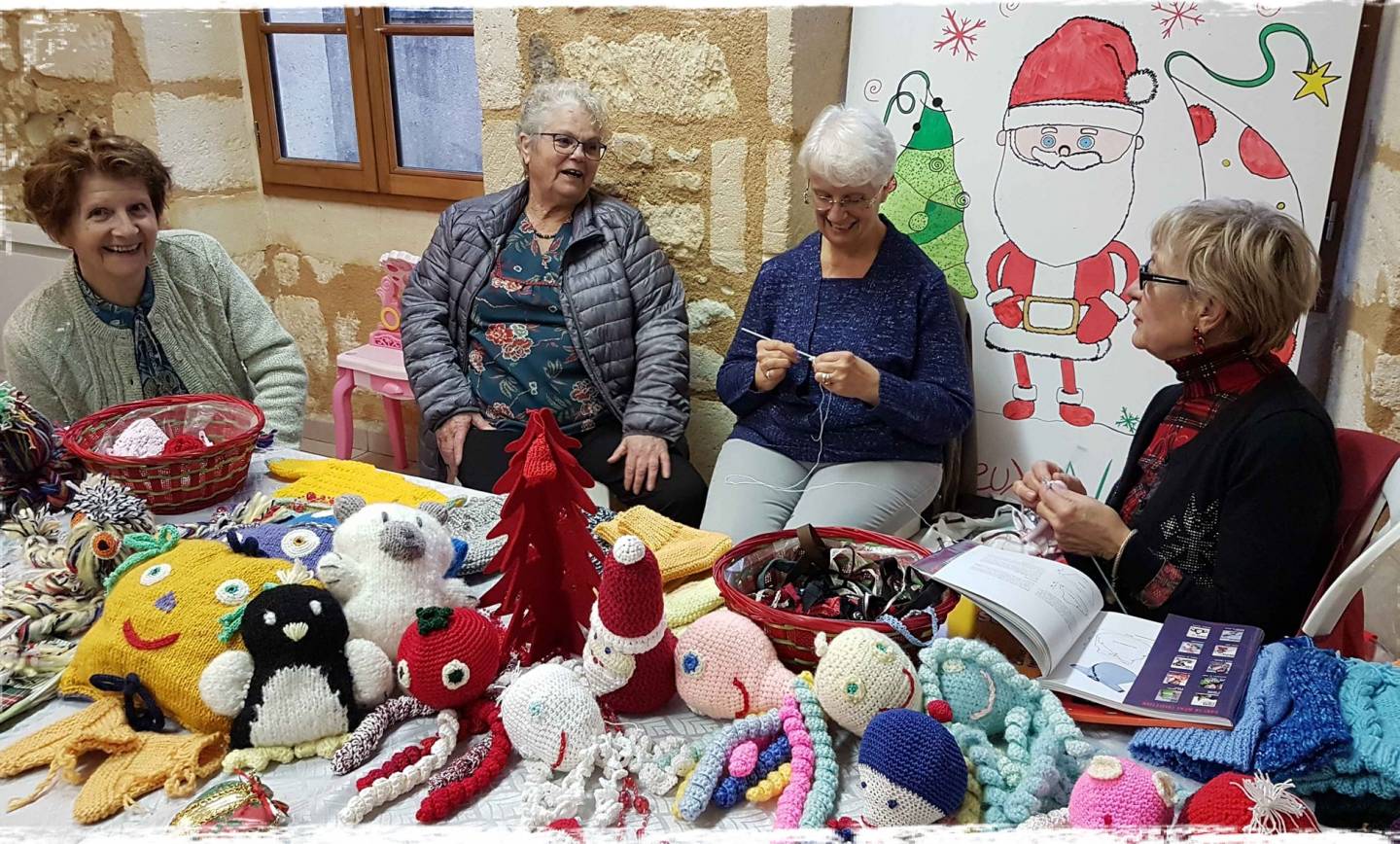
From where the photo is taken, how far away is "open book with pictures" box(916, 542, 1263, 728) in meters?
1.15

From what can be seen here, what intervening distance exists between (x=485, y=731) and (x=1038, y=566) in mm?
752

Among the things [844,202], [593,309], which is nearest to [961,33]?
[844,202]

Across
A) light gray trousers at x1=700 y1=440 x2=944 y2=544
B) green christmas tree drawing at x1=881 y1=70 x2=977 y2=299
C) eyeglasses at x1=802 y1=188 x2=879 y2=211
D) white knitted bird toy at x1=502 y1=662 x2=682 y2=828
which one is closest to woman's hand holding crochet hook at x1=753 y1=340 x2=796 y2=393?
light gray trousers at x1=700 y1=440 x2=944 y2=544

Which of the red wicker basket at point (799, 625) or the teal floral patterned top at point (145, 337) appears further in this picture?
the teal floral patterned top at point (145, 337)

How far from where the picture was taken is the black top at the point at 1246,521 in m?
1.37

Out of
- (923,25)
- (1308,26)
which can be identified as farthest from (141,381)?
(1308,26)

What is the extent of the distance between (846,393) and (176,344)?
4.79 ft

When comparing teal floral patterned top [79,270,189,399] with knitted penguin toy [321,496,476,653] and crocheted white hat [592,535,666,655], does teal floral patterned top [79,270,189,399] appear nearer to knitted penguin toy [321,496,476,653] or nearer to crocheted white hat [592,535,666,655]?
knitted penguin toy [321,496,476,653]

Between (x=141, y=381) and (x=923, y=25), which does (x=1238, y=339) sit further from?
(x=141, y=381)

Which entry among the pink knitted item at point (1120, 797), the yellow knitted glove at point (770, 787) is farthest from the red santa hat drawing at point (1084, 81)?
the yellow knitted glove at point (770, 787)

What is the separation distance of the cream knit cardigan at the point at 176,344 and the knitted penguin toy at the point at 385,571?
3.44 feet

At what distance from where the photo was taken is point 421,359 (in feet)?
8.48

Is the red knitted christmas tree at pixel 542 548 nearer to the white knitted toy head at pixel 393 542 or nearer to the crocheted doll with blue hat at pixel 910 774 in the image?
the white knitted toy head at pixel 393 542

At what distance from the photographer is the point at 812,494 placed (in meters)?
2.13
